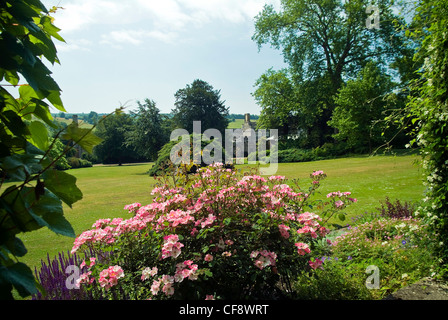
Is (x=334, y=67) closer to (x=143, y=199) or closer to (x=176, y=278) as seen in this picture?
(x=143, y=199)

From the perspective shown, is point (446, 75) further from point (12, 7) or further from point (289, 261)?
point (12, 7)

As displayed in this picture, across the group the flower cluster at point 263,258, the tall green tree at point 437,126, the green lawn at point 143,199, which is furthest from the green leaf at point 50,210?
the green lawn at point 143,199

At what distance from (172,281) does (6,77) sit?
163 cm

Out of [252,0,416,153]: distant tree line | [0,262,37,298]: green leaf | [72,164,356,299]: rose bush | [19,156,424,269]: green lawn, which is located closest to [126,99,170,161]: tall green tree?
[252,0,416,153]: distant tree line

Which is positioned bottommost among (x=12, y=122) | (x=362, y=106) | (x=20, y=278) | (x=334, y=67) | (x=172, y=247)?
(x=172, y=247)

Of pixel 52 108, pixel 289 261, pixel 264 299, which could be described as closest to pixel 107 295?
pixel 264 299

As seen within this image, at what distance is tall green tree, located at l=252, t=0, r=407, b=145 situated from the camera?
85.9 feet

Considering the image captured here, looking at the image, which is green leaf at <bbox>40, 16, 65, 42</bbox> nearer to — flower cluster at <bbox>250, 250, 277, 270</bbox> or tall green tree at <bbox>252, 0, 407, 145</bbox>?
flower cluster at <bbox>250, 250, 277, 270</bbox>

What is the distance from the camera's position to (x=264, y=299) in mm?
2588

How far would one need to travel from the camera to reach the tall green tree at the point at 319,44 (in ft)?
85.9

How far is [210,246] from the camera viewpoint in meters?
2.37

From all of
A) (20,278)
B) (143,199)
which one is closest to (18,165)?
(20,278)

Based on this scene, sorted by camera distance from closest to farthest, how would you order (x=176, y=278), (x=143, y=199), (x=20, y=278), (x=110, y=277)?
(x=20, y=278), (x=176, y=278), (x=110, y=277), (x=143, y=199)

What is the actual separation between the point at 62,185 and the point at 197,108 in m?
41.0
